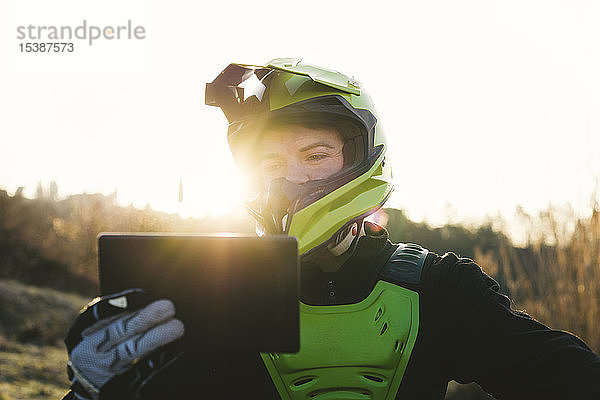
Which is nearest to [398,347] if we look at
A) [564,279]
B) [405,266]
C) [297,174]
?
[405,266]

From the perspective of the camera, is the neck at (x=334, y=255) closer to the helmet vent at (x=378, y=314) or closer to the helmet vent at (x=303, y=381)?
the helmet vent at (x=378, y=314)

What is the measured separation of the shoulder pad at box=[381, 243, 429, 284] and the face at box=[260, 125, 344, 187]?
421mm

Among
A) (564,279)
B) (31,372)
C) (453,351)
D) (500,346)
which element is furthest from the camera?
(31,372)

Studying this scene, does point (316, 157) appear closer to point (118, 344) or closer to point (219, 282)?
point (219, 282)

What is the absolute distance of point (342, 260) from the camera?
78.2 inches

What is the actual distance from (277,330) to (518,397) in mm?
823

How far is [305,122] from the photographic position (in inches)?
82.5

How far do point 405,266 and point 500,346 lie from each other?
435 millimetres

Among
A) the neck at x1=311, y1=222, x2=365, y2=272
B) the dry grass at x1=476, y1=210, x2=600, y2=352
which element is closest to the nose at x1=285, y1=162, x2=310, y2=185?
the neck at x1=311, y1=222, x2=365, y2=272

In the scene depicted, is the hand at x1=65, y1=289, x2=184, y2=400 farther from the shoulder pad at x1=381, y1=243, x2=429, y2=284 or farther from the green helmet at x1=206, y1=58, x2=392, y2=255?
the shoulder pad at x1=381, y1=243, x2=429, y2=284

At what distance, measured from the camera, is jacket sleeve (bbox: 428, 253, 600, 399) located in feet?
4.95

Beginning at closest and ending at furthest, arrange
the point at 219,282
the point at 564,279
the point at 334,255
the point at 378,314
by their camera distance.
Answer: the point at 219,282 → the point at 378,314 → the point at 334,255 → the point at 564,279

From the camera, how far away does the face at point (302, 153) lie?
2070mm

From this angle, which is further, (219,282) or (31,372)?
(31,372)
